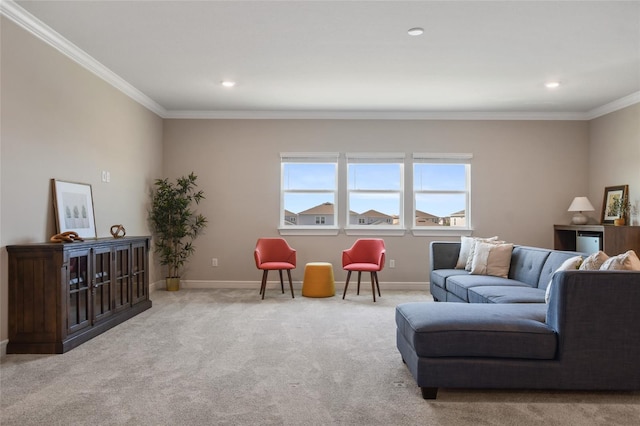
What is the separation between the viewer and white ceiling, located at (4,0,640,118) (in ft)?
11.5

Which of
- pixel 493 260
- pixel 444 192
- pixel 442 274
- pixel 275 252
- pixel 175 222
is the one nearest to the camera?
pixel 493 260

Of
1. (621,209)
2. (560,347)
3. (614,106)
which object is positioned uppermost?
(614,106)

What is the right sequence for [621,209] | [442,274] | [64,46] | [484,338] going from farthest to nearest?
1. [621,209]
2. [442,274]
3. [64,46]
4. [484,338]

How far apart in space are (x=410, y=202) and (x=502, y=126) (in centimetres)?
181

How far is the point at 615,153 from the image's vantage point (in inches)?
244

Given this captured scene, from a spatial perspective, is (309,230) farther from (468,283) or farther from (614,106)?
(614,106)

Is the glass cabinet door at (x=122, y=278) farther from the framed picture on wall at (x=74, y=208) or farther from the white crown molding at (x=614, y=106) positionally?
the white crown molding at (x=614, y=106)

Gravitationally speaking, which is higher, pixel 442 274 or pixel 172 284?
pixel 442 274

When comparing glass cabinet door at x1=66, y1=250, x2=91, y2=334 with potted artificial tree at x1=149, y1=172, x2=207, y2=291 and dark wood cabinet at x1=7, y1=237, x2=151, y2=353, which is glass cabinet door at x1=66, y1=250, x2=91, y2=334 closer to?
dark wood cabinet at x1=7, y1=237, x2=151, y2=353

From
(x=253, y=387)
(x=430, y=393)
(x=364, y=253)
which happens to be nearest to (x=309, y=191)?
(x=364, y=253)

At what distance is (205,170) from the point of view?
22.5 feet

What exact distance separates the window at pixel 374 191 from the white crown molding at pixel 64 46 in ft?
10.4

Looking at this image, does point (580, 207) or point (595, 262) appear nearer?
point (595, 262)

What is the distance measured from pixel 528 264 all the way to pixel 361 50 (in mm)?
2702
